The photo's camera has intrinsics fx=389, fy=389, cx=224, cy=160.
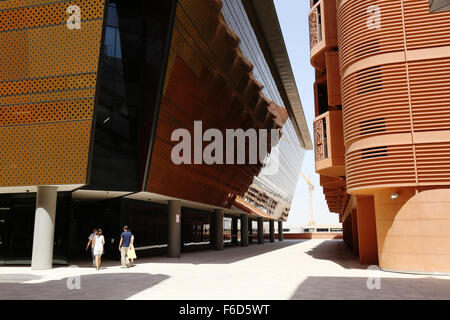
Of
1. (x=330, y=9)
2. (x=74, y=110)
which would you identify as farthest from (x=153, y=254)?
(x=330, y=9)

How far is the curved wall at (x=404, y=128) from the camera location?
14.4 m

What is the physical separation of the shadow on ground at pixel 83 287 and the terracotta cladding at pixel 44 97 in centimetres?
506

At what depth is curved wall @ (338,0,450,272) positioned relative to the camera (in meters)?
14.4

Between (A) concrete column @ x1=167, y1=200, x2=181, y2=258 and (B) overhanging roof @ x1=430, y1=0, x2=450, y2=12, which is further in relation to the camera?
(A) concrete column @ x1=167, y1=200, x2=181, y2=258

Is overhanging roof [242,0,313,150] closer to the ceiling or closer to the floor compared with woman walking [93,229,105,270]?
closer to the ceiling

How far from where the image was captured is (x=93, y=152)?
60.8 feet

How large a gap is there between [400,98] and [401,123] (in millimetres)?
999

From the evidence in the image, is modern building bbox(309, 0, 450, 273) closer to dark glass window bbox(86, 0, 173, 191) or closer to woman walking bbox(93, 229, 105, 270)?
dark glass window bbox(86, 0, 173, 191)

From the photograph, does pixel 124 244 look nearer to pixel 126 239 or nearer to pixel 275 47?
pixel 126 239

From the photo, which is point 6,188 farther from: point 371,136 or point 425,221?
point 425,221

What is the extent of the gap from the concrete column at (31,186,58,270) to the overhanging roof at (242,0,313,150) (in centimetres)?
2245

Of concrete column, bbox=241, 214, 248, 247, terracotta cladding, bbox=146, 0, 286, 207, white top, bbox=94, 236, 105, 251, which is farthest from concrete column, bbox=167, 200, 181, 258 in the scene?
concrete column, bbox=241, 214, 248, 247

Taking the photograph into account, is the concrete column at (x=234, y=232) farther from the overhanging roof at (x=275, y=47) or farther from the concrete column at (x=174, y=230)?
the concrete column at (x=174, y=230)

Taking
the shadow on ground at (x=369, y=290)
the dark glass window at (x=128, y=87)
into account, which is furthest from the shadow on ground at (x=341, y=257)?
the dark glass window at (x=128, y=87)
